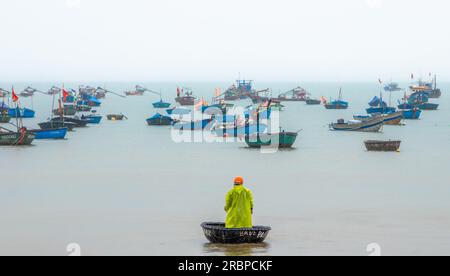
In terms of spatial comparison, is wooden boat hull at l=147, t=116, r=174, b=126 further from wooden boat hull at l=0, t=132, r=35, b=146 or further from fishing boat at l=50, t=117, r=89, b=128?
wooden boat hull at l=0, t=132, r=35, b=146

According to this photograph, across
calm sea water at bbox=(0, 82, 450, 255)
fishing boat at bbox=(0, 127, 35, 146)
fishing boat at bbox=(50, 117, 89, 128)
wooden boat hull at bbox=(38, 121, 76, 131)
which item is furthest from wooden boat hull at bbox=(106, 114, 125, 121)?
fishing boat at bbox=(0, 127, 35, 146)

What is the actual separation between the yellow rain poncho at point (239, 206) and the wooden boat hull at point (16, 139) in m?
41.8

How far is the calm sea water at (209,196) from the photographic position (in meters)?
28.0

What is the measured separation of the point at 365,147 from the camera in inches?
2633

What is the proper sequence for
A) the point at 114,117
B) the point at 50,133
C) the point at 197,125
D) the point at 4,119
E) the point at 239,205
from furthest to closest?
the point at 114,117 → the point at 4,119 → the point at 197,125 → the point at 50,133 → the point at 239,205

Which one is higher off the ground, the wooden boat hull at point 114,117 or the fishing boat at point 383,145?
the fishing boat at point 383,145

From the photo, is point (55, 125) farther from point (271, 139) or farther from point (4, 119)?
point (271, 139)

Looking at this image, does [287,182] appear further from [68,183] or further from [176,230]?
[176,230]

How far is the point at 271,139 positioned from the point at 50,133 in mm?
18672

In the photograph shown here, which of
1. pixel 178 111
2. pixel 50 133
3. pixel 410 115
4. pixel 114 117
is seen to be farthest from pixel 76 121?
pixel 410 115

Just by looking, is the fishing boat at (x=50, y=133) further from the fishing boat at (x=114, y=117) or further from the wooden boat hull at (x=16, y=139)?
the fishing boat at (x=114, y=117)

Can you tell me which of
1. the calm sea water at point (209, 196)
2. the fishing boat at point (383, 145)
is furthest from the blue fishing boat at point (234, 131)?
the fishing boat at point (383, 145)

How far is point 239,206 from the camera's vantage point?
24.5 metres
